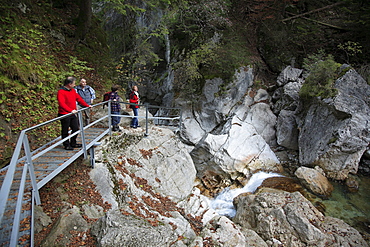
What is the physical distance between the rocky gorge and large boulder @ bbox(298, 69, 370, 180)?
0.16 feet

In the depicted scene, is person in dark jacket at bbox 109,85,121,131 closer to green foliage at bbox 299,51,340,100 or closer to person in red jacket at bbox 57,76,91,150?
person in red jacket at bbox 57,76,91,150

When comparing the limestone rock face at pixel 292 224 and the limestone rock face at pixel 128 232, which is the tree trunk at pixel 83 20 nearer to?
the limestone rock face at pixel 128 232

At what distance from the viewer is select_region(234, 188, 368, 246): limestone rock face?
6211 mm

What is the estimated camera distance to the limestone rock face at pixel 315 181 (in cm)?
963

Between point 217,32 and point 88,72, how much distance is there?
38.7ft

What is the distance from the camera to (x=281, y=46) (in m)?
17.5

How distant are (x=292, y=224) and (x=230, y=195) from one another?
3.78 metres

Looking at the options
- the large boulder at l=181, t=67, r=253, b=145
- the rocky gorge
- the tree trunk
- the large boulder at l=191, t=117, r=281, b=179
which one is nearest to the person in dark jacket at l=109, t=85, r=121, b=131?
the rocky gorge

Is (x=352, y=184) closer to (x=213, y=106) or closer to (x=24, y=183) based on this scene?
(x=213, y=106)

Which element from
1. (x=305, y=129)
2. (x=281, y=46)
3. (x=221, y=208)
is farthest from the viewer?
(x=281, y=46)

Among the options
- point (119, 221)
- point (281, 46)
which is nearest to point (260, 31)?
point (281, 46)

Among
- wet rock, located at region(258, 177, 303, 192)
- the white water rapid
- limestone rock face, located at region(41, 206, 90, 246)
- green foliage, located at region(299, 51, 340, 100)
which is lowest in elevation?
the white water rapid

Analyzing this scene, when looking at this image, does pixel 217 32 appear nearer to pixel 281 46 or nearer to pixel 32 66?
pixel 281 46

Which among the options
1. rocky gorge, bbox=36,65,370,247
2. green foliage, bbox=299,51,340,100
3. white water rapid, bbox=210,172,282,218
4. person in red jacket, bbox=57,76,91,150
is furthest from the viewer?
green foliage, bbox=299,51,340,100
